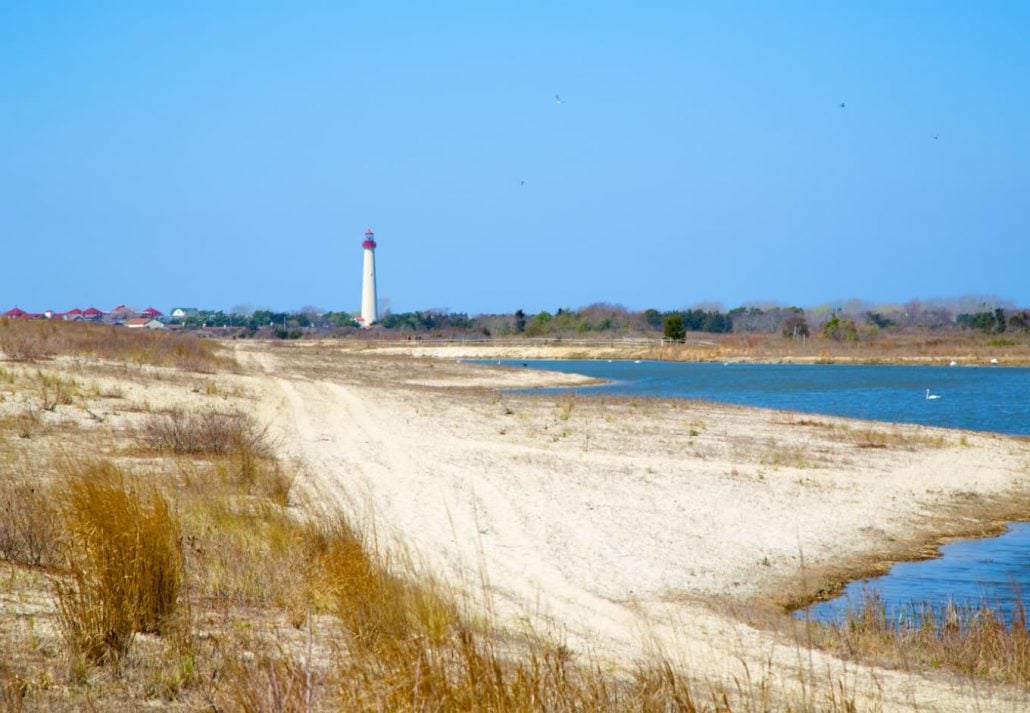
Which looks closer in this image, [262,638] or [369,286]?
[262,638]

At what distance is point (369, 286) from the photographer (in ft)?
501

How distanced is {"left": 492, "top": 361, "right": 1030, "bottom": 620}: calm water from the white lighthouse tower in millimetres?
67503

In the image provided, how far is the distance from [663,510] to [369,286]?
13869cm

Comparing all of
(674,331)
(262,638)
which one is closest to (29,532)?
(262,638)

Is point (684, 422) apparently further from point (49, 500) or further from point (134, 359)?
point (49, 500)

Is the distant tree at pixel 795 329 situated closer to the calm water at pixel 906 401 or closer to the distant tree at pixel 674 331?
the distant tree at pixel 674 331

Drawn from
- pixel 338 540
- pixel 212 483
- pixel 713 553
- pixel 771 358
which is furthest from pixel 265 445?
pixel 771 358

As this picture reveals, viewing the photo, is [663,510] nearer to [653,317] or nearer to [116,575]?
[116,575]

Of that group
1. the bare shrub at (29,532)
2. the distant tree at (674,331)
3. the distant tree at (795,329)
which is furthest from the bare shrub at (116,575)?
the distant tree at (795,329)

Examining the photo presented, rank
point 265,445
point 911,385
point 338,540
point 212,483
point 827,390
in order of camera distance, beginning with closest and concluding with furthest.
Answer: point 338,540 → point 212,483 → point 265,445 → point 827,390 → point 911,385

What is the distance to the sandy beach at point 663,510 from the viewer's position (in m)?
8.77

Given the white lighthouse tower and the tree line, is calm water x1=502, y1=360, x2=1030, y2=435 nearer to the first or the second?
the tree line

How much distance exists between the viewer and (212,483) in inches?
532

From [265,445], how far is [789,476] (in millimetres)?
9099
